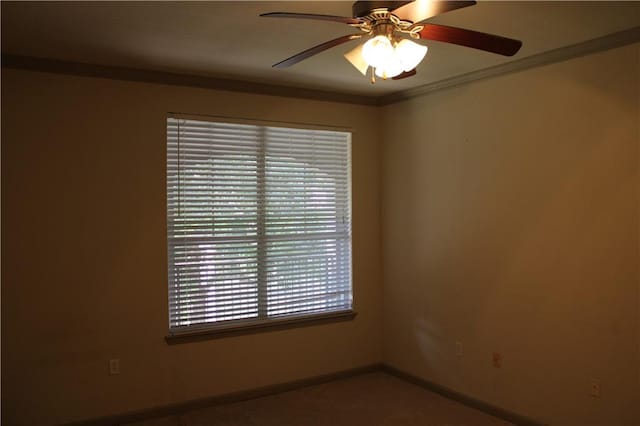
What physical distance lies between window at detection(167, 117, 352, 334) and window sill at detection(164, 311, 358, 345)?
0.03 metres

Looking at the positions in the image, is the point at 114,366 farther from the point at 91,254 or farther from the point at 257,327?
the point at 257,327

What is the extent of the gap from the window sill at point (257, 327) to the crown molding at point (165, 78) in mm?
1845

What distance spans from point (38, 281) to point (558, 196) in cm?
344

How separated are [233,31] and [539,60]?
1982 millimetres

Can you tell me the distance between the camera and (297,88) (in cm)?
443

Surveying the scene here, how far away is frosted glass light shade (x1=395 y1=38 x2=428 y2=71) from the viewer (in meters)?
2.15

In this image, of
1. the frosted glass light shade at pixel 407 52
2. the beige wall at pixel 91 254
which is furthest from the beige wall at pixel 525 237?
the frosted glass light shade at pixel 407 52

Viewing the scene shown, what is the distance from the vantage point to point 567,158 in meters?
3.37

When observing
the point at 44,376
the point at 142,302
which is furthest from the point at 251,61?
the point at 44,376

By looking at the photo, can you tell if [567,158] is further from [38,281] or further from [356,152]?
[38,281]

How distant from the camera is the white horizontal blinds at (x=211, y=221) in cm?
398

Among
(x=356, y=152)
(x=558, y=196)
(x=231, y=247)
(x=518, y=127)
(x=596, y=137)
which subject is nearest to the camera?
(x=596, y=137)

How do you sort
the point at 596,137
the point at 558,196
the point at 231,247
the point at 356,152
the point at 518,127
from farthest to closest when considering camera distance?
1. the point at 356,152
2. the point at 231,247
3. the point at 518,127
4. the point at 558,196
5. the point at 596,137

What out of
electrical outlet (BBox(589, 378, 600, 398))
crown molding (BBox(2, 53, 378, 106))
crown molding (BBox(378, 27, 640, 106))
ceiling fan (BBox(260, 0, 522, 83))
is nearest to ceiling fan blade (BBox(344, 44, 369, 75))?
ceiling fan (BBox(260, 0, 522, 83))
